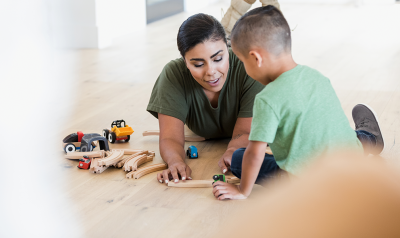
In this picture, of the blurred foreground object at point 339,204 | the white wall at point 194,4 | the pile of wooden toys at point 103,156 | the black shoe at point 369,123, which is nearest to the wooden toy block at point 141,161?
the pile of wooden toys at point 103,156

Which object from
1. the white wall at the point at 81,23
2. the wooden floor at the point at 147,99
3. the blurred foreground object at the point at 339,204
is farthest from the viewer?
the white wall at the point at 81,23

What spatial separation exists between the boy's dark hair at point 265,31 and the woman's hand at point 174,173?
446mm

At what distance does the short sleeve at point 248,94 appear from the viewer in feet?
4.60

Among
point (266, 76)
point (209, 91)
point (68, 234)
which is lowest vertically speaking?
point (68, 234)

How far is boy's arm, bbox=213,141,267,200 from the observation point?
0.98 meters

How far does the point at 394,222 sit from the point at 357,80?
7.02 feet

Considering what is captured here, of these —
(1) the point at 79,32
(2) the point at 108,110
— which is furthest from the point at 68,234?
(1) the point at 79,32

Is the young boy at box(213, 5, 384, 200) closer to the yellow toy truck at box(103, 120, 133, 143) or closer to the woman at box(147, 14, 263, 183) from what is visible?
the woman at box(147, 14, 263, 183)

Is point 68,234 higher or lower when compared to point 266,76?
lower

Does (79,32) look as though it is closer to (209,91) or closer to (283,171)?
(209,91)

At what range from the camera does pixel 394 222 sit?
0.27m

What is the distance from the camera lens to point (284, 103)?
0.94m

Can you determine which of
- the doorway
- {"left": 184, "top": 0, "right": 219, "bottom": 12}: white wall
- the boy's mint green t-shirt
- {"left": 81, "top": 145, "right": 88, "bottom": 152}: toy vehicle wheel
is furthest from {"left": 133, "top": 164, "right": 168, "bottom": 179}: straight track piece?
{"left": 184, "top": 0, "right": 219, "bottom": 12}: white wall

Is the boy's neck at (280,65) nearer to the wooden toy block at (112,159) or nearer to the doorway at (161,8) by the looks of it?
the wooden toy block at (112,159)
